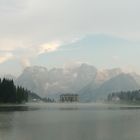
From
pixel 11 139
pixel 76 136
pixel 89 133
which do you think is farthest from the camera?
pixel 89 133

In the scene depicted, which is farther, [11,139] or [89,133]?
[89,133]

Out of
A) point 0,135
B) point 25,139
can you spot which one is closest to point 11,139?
point 25,139

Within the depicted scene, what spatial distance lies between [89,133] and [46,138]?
927 cm

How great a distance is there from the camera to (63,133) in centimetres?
5931

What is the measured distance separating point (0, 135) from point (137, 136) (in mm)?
17527

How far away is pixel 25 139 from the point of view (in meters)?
51.7

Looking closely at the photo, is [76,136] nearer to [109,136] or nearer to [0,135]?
[109,136]

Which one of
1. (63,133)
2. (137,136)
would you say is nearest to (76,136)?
(63,133)

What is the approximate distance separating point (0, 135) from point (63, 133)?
8.45 meters

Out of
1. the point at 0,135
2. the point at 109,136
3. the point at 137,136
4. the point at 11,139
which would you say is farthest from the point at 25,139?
the point at 137,136

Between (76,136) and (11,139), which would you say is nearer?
(11,139)

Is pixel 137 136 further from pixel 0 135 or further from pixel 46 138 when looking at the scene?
pixel 0 135

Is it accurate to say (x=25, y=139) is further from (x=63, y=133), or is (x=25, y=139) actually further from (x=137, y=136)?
(x=137, y=136)

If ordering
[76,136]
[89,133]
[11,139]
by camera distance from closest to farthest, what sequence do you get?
[11,139], [76,136], [89,133]
